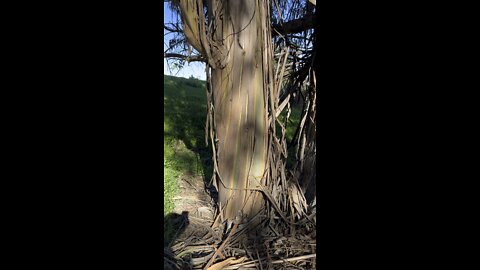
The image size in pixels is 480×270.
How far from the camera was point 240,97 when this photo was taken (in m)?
2.38

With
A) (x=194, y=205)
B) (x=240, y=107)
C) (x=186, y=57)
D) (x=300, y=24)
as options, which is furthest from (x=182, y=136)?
(x=240, y=107)

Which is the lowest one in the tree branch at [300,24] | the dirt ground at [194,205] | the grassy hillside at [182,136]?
the dirt ground at [194,205]

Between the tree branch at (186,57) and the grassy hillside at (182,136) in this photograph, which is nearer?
the tree branch at (186,57)

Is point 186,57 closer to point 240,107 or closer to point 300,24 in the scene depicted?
point 240,107

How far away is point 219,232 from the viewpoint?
238 cm

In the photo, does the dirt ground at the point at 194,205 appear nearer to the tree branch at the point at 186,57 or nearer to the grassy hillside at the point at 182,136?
the grassy hillside at the point at 182,136

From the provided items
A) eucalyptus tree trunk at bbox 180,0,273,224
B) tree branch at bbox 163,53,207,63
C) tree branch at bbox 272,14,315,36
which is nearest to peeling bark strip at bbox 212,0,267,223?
eucalyptus tree trunk at bbox 180,0,273,224

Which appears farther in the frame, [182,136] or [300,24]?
[182,136]

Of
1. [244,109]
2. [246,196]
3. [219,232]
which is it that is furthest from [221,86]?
[219,232]

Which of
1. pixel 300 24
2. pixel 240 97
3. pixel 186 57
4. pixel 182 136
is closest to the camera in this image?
pixel 240 97

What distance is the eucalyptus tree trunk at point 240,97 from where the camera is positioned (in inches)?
92.2

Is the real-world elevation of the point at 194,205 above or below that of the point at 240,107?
below

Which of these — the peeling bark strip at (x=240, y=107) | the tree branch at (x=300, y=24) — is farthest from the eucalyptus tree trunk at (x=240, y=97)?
the tree branch at (x=300, y=24)

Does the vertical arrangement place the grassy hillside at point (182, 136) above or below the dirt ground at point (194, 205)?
above
